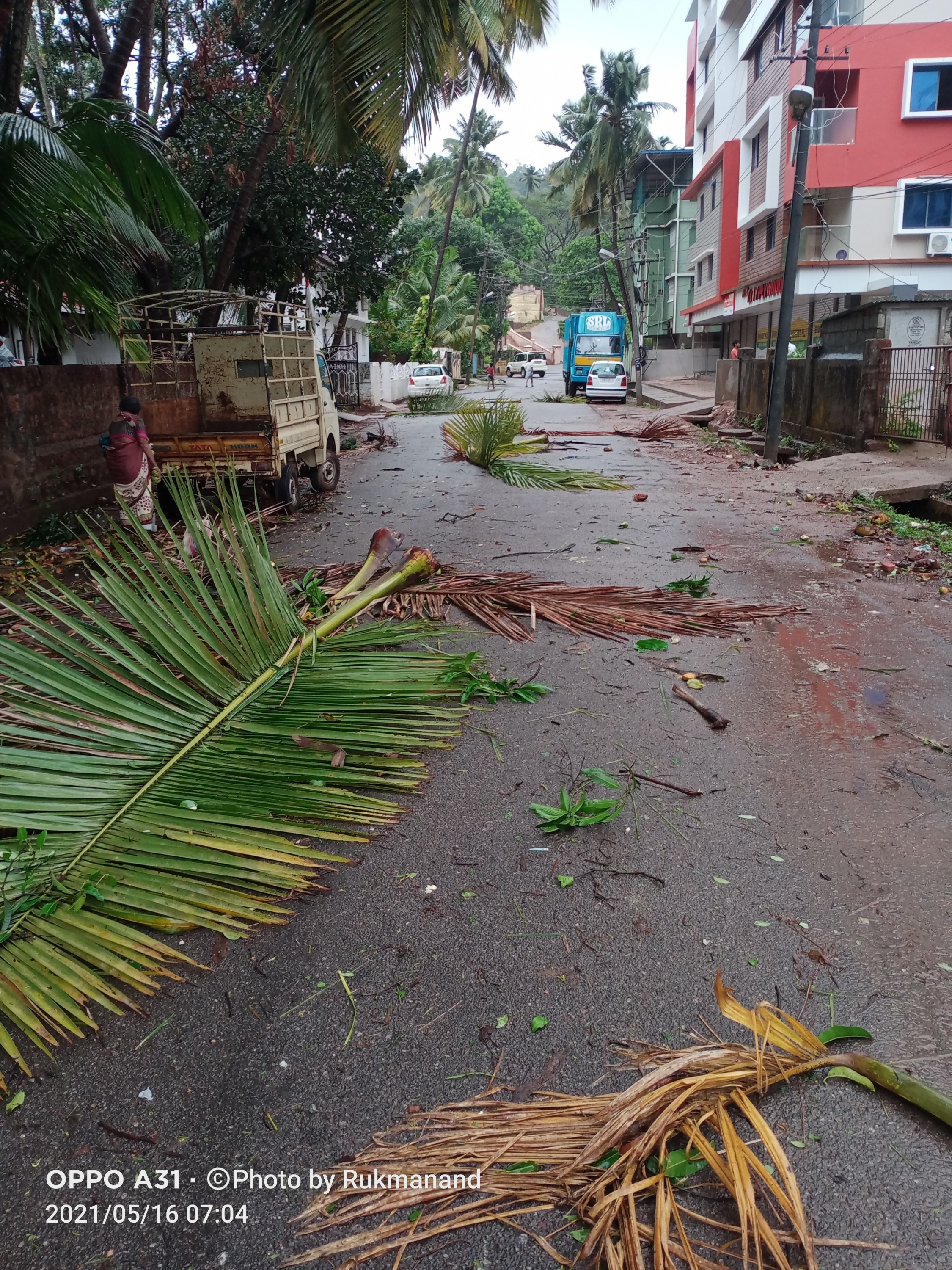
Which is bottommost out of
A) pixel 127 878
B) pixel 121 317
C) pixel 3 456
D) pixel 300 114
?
pixel 127 878

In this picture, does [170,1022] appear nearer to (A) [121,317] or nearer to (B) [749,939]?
(B) [749,939]

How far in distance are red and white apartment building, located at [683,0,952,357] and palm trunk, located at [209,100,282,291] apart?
13.2 meters

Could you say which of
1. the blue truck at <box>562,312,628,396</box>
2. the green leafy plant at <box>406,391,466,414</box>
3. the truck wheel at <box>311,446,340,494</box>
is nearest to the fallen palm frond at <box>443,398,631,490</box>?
the truck wheel at <box>311,446,340,494</box>

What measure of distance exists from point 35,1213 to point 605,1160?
118 cm

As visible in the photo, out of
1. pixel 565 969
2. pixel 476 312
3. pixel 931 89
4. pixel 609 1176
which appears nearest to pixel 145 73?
pixel 565 969

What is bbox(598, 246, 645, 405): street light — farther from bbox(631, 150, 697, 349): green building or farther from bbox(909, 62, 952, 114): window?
bbox(909, 62, 952, 114): window

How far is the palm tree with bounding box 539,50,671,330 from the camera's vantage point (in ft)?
136

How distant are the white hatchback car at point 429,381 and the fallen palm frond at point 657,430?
1210cm

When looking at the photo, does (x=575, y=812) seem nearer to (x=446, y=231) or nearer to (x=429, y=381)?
(x=429, y=381)

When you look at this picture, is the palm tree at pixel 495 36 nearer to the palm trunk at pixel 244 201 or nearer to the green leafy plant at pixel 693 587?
the palm trunk at pixel 244 201

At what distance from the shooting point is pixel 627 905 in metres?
3.01

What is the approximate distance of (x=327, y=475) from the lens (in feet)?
43.2

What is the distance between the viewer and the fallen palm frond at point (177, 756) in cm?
245

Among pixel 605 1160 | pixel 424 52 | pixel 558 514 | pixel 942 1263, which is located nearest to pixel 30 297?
pixel 424 52
